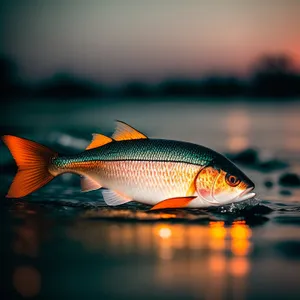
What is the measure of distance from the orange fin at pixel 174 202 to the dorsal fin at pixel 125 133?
2.77ft

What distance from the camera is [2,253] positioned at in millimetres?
6070

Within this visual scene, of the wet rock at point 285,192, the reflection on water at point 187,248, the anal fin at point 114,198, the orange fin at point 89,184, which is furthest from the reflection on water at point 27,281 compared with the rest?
the wet rock at point 285,192

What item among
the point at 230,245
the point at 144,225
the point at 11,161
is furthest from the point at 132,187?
the point at 11,161

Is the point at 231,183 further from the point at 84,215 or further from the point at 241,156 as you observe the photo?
the point at 241,156

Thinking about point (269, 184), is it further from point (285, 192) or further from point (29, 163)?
point (29, 163)

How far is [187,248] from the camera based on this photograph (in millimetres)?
6359

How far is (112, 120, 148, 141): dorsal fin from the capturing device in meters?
7.79

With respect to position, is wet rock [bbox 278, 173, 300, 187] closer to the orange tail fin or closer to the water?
the water

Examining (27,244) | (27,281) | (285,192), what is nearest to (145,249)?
(27,244)

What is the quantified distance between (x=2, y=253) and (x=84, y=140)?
13267 mm

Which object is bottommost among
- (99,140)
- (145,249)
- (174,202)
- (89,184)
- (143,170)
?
(145,249)

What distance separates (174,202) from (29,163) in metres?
1.69

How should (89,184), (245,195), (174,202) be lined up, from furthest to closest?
(89,184), (245,195), (174,202)

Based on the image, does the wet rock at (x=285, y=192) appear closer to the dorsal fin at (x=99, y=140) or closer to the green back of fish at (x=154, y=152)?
the green back of fish at (x=154, y=152)
